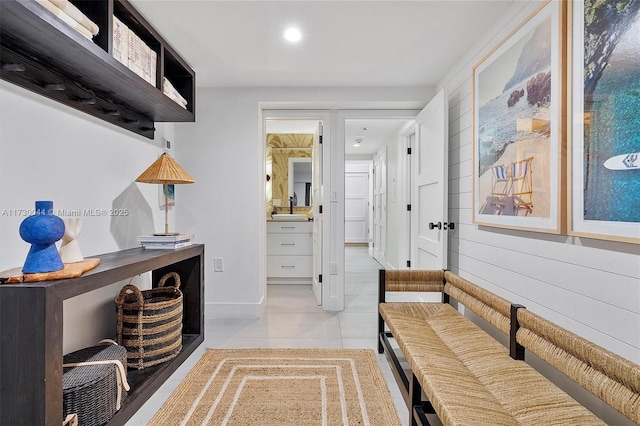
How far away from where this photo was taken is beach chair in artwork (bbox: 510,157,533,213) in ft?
5.23

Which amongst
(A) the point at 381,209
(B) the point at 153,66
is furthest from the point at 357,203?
(B) the point at 153,66

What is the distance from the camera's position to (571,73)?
4.32ft

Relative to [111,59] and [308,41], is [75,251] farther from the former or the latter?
[308,41]

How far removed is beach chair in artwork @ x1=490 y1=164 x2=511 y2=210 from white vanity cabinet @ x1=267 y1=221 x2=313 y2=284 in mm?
2910

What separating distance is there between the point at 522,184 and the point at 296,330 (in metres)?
2.08

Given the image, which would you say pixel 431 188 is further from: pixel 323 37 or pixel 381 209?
pixel 381 209

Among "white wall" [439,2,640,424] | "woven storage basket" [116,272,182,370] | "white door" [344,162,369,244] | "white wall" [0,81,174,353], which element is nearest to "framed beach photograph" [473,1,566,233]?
"white wall" [439,2,640,424]

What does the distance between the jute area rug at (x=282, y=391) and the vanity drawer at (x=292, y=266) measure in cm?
219

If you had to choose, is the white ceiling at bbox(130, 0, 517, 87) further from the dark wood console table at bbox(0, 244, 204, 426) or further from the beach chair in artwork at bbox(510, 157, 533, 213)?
the dark wood console table at bbox(0, 244, 204, 426)

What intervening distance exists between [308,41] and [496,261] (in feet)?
6.21

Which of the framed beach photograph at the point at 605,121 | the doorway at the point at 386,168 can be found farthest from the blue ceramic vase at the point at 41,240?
the doorway at the point at 386,168

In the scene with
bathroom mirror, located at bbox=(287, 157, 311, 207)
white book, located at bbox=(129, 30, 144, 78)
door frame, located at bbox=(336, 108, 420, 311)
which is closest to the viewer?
white book, located at bbox=(129, 30, 144, 78)

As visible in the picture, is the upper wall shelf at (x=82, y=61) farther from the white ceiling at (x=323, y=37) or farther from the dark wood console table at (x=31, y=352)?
the dark wood console table at (x=31, y=352)

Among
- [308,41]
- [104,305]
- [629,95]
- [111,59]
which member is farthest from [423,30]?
[104,305]
